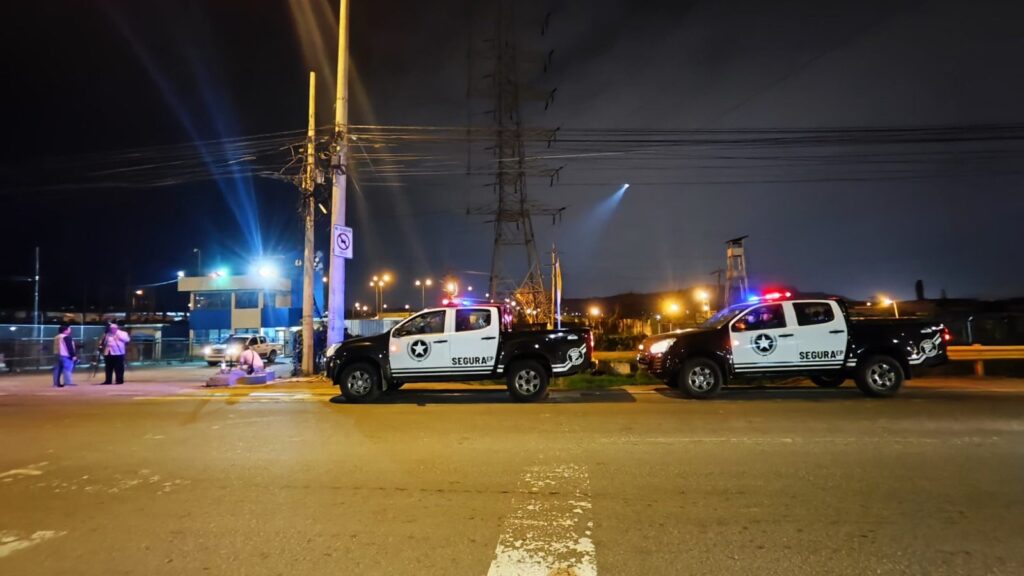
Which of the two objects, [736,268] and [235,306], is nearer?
[736,268]

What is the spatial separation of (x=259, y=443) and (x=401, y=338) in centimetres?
414

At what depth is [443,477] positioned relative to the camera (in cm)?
609

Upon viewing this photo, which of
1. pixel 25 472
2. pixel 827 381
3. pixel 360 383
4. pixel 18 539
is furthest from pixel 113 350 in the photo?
pixel 827 381

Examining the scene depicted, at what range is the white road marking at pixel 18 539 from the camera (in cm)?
439

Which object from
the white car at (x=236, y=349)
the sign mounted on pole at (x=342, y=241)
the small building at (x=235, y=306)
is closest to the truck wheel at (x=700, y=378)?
the sign mounted on pole at (x=342, y=241)

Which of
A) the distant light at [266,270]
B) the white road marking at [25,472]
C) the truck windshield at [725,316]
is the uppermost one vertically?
the distant light at [266,270]

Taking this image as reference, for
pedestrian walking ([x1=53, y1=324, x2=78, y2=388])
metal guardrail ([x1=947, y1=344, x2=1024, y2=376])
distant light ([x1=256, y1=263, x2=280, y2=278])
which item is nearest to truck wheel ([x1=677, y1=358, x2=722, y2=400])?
metal guardrail ([x1=947, y1=344, x2=1024, y2=376])

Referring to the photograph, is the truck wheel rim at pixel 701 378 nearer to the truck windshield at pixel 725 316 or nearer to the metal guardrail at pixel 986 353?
the truck windshield at pixel 725 316

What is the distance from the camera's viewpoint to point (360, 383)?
11641 mm

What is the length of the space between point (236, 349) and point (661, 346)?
71.1ft

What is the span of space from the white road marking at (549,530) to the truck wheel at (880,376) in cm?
775

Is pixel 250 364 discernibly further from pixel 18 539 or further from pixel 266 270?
pixel 266 270

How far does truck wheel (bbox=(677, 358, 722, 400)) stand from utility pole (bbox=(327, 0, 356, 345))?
8.91 meters

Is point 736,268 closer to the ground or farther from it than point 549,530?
farther from it
